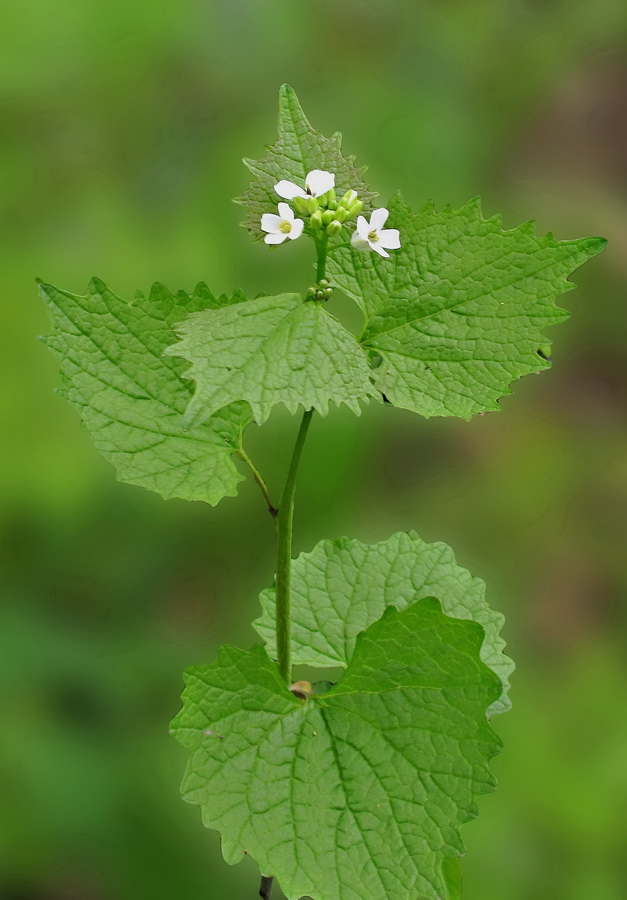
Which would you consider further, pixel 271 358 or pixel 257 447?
pixel 257 447

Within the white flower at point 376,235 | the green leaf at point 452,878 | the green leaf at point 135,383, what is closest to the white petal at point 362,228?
the white flower at point 376,235

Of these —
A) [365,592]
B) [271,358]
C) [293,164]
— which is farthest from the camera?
[365,592]

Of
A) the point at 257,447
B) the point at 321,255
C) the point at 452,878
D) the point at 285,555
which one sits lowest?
the point at 452,878

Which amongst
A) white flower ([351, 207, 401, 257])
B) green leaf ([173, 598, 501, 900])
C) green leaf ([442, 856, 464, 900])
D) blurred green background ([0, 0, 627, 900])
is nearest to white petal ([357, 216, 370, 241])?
white flower ([351, 207, 401, 257])

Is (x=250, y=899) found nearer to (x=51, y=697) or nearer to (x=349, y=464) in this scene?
(x=51, y=697)

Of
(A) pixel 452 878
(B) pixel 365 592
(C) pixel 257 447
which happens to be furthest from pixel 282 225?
(C) pixel 257 447

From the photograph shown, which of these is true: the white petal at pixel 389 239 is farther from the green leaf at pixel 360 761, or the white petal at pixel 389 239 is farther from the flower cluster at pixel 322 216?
the green leaf at pixel 360 761

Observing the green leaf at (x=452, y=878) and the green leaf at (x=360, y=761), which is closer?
the green leaf at (x=360, y=761)

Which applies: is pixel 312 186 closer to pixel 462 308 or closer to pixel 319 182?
pixel 319 182
